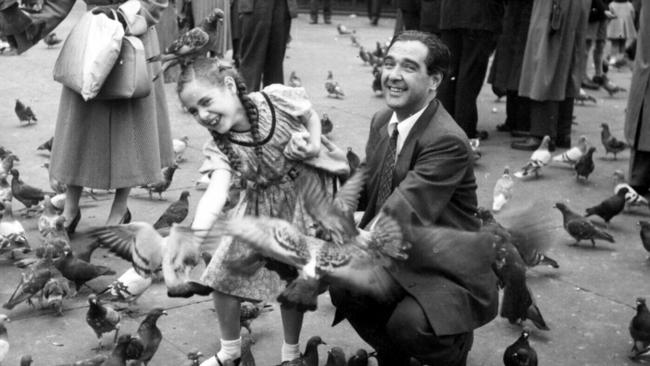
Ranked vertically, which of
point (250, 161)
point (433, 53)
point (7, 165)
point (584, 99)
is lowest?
point (584, 99)

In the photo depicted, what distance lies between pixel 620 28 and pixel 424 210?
14.2m

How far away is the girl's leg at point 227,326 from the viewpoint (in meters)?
4.94

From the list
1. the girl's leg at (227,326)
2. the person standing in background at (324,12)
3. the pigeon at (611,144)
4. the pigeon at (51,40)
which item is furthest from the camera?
the person standing in background at (324,12)

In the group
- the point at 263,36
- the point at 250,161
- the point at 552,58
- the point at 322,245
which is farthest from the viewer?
the point at 263,36

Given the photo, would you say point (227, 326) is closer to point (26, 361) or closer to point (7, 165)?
point (26, 361)

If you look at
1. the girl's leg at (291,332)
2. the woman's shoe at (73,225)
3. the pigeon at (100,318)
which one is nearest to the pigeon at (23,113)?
the woman's shoe at (73,225)

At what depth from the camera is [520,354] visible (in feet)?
17.0

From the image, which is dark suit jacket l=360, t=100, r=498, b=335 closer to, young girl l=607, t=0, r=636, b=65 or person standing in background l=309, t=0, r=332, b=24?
young girl l=607, t=0, r=636, b=65

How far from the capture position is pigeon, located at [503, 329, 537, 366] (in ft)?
17.0

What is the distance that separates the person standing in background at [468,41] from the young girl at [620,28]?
7.55 m

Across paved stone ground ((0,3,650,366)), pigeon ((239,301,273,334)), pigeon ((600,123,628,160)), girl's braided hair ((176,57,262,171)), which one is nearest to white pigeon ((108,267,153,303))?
paved stone ground ((0,3,650,366))

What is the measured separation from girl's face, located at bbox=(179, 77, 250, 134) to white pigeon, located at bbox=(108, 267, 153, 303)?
161 centimetres

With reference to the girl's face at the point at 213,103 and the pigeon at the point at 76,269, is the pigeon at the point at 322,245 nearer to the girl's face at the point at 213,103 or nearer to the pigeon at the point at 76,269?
the girl's face at the point at 213,103

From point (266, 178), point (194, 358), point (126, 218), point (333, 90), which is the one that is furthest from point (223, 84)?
point (333, 90)
